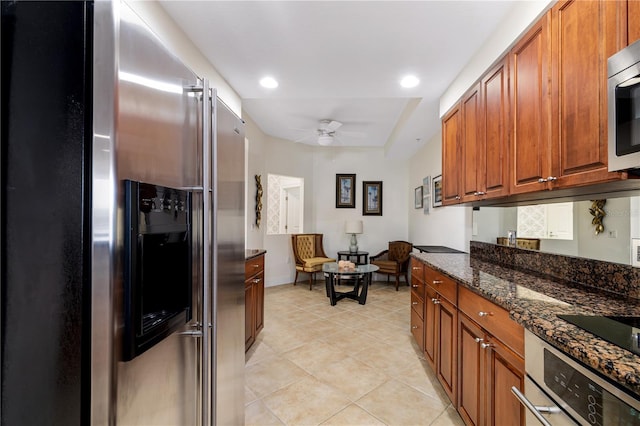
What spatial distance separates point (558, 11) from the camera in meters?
1.37

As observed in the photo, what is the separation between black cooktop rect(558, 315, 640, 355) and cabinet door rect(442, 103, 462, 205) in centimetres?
157

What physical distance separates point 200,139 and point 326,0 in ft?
4.31

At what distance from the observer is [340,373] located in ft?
7.67

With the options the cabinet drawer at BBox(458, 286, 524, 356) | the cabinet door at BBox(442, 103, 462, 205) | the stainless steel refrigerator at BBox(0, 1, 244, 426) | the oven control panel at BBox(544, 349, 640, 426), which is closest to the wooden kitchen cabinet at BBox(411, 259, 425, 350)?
the cabinet door at BBox(442, 103, 462, 205)

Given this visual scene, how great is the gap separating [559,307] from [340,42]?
6.75 ft

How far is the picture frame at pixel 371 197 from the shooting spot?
19.5 ft

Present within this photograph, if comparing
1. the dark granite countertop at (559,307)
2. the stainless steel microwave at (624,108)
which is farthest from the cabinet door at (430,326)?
the stainless steel microwave at (624,108)

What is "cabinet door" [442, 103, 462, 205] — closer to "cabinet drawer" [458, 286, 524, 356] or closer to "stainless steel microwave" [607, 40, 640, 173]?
"cabinet drawer" [458, 286, 524, 356]

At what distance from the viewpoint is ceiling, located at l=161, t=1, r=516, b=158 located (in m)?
1.77

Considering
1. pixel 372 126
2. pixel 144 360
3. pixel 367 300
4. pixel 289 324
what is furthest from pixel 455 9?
pixel 367 300

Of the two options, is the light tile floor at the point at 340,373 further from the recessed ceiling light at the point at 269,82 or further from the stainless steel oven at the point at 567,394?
the recessed ceiling light at the point at 269,82

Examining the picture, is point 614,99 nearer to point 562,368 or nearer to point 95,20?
point 562,368

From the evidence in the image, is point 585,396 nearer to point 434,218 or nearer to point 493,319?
point 493,319

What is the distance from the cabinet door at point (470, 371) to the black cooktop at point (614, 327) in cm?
51
